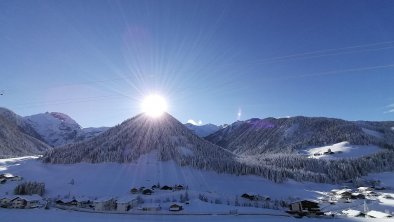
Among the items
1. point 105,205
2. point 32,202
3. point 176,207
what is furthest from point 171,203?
point 32,202

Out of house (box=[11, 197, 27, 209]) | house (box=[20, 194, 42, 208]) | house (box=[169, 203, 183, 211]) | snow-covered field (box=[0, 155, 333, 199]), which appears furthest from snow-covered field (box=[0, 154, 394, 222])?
house (box=[11, 197, 27, 209])

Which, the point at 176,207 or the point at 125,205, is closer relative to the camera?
the point at 176,207

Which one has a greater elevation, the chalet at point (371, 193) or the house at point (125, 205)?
the chalet at point (371, 193)

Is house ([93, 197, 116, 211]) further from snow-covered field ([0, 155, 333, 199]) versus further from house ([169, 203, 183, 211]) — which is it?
snow-covered field ([0, 155, 333, 199])

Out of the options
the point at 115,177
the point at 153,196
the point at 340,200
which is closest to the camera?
the point at 153,196

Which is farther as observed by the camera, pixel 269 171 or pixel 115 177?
pixel 269 171

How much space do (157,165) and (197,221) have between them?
425 ft

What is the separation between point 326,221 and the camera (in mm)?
72062

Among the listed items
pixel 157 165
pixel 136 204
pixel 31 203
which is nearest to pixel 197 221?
pixel 136 204

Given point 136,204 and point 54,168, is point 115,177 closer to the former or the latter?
point 54,168

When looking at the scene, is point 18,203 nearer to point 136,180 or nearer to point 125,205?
point 125,205

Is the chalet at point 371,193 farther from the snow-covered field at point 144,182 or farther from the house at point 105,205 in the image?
the house at point 105,205

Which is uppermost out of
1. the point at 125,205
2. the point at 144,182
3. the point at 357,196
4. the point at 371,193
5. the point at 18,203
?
the point at 144,182

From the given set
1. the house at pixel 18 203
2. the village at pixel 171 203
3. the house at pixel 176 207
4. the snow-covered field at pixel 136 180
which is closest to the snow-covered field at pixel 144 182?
the snow-covered field at pixel 136 180
